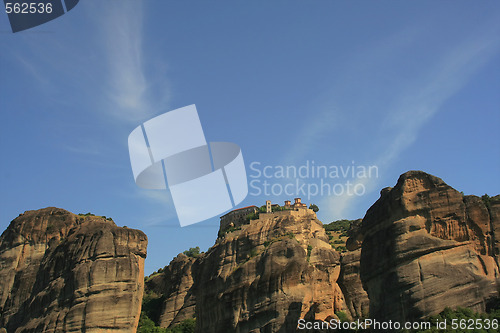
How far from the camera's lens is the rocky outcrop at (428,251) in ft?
163

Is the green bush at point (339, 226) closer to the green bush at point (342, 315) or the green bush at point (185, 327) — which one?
the green bush at point (185, 327)

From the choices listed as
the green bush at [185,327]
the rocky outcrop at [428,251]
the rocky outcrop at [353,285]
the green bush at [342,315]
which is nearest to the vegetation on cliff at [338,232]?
the rocky outcrop at [353,285]

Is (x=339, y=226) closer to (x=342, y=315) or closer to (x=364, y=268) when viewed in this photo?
(x=342, y=315)

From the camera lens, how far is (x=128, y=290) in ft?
228

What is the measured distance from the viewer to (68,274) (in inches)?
2884

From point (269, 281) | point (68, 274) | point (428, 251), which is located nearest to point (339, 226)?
point (269, 281)

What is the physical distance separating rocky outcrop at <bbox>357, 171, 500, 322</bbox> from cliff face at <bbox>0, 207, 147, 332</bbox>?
2907cm

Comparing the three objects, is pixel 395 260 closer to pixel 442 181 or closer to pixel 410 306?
pixel 410 306

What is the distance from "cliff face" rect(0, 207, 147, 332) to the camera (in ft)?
224

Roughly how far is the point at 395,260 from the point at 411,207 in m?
5.36

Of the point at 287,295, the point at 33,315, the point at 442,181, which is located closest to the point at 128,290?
the point at 33,315

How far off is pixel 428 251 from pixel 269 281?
28.3m

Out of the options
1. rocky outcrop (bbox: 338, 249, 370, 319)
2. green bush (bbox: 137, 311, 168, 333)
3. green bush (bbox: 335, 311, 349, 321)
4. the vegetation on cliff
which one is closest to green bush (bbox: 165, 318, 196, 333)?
green bush (bbox: 137, 311, 168, 333)

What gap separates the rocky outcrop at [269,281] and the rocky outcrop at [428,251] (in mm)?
17673
